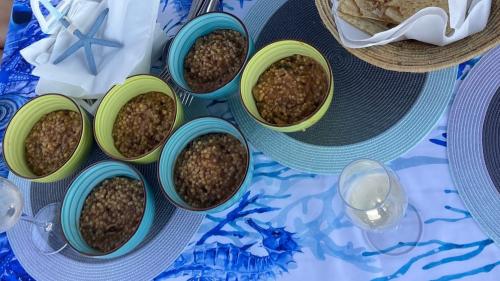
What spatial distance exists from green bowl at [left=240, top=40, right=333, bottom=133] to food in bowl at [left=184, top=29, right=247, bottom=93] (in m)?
0.06

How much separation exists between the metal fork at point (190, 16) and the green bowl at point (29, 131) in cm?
18

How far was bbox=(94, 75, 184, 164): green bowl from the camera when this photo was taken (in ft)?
3.13

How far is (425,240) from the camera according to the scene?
810 millimetres

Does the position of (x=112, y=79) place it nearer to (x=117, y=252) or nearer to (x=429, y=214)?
(x=117, y=252)

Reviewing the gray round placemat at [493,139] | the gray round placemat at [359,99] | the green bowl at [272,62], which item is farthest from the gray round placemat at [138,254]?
the gray round placemat at [493,139]

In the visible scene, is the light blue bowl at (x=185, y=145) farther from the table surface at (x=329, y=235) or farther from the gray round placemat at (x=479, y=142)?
the gray round placemat at (x=479, y=142)

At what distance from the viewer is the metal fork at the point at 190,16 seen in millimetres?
1038

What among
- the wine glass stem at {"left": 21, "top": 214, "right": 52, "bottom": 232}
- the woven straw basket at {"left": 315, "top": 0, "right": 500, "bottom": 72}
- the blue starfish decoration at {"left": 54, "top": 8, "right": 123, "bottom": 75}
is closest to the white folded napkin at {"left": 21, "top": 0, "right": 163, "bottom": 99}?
the blue starfish decoration at {"left": 54, "top": 8, "right": 123, "bottom": 75}

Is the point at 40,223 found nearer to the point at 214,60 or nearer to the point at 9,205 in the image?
the point at 9,205

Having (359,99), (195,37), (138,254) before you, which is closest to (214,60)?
(195,37)

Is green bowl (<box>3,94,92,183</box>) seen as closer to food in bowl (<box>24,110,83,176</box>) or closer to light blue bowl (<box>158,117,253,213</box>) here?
food in bowl (<box>24,110,83,176</box>)

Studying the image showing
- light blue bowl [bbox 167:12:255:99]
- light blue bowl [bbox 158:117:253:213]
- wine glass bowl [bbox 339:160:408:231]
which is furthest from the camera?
light blue bowl [bbox 167:12:255:99]

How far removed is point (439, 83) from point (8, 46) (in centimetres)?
94

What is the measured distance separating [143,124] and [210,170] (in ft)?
0.59
